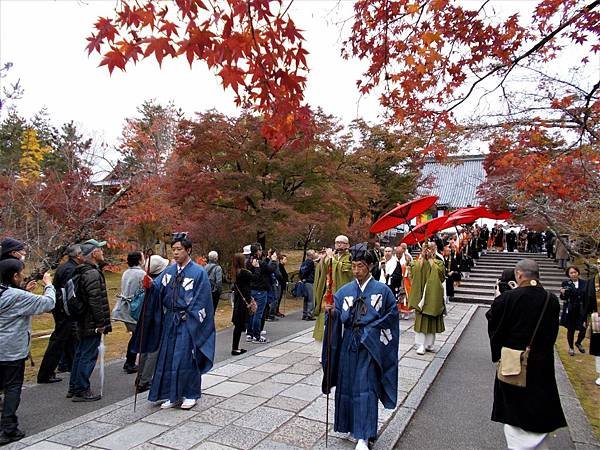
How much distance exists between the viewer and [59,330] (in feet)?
18.2

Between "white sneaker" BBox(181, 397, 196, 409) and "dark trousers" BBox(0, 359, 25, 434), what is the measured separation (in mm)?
1511

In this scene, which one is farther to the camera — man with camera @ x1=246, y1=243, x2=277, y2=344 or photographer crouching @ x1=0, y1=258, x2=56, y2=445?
man with camera @ x1=246, y1=243, x2=277, y2=344

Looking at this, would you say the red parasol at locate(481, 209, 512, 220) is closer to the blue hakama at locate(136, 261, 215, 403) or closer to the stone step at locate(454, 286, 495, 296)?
the stone step at locate(454, 286, 495, 296)

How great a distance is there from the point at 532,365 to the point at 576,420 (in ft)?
6.31

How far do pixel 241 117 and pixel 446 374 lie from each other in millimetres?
8451

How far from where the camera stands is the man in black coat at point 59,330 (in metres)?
5.53

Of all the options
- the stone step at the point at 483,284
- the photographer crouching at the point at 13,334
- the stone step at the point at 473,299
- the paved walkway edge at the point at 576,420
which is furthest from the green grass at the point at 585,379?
the stone step at the point at 483,284

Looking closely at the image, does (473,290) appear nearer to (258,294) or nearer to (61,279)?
(258,294)

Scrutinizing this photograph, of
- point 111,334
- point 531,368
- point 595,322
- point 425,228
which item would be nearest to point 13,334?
point 531,368

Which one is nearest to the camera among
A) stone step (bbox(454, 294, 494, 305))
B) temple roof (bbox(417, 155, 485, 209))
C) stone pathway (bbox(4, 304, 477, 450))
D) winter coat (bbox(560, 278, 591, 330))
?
stone pathway (bbox(4, 304, 477, 450))

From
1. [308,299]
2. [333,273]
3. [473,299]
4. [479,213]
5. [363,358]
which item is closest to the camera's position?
[363,358]

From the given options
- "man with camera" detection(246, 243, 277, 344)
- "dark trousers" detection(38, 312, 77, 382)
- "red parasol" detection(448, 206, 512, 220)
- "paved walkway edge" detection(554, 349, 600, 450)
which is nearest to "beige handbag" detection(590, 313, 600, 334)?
"paved walkway edge" detection(554, 349, 600, 450)

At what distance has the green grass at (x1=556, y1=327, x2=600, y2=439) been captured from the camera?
5252mm

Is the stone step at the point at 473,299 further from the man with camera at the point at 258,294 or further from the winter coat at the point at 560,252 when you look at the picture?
the man with camera at the point at 258,294
